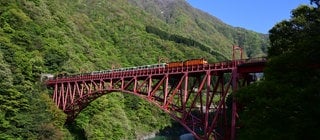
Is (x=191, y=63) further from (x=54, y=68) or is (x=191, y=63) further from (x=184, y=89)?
(x=54, y=68)

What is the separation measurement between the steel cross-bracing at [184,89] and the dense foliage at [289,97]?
27.6 feet

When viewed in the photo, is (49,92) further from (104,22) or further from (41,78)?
(104,22)

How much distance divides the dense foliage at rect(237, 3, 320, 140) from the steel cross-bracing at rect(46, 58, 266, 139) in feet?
27.6

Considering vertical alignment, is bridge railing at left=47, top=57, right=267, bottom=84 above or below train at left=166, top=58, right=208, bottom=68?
below

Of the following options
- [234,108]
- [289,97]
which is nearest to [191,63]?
[234,108]

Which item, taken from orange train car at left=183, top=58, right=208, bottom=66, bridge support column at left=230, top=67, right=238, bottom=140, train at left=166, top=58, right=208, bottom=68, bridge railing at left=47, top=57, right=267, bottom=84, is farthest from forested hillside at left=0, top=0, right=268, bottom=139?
bridge support column at left=230, top=67, right=238, bottom=140

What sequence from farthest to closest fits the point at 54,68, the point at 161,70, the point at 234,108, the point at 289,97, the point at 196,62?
the point at 54,68
the point at 161,70
the point at 196,62
the point at 234,108
the point at 289,97

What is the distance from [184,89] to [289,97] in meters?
19.7

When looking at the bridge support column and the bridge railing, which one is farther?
the bridge railing

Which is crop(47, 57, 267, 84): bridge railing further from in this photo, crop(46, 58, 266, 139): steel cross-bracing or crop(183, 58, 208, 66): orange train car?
crop(183, 58, 208, 66): orange train car

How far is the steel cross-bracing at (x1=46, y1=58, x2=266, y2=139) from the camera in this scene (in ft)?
122

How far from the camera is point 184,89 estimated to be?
43469 millimetres

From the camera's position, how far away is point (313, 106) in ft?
78.0

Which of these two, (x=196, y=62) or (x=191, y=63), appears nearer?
(x=196, y=62)
